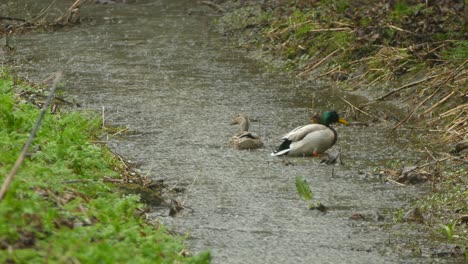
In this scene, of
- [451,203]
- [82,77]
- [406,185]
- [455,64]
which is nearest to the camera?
[451,203]

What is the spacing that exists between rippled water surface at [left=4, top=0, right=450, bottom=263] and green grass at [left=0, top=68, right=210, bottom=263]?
0.88 m

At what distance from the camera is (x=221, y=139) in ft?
34.2

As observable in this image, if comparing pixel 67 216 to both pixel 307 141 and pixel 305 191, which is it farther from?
pixel 307 141

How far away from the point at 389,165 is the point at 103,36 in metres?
8.17

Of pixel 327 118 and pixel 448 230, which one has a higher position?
pixel 448 230

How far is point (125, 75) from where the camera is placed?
1366 cm

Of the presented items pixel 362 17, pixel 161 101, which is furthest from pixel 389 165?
pixel 362 17

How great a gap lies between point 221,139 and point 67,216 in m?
4.90

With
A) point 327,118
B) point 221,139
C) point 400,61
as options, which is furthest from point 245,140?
point 400,61

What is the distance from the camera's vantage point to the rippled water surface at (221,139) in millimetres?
7383

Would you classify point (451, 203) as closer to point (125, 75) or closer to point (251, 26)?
point (125, 75)

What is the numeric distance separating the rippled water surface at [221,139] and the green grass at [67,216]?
88 cm

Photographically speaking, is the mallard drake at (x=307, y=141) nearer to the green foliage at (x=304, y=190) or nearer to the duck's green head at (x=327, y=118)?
the duck's green head at (x=327, y=118)

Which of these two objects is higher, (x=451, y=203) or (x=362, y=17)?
(x=451, y=203)
